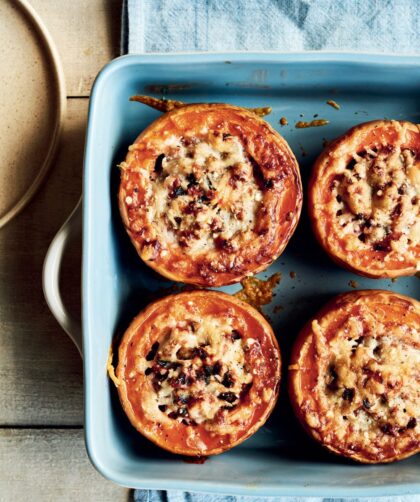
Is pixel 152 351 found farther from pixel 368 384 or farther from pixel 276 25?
pixel 276 25

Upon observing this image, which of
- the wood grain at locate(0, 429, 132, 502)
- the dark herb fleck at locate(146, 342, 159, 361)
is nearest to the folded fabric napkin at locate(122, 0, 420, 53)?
the dark herb fleck at locate(146, 342, 159, 361)

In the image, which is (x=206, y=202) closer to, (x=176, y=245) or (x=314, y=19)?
(x=176, y=245)

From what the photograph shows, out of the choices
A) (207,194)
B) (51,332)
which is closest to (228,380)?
(207,194)

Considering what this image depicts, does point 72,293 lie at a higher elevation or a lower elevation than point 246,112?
lower

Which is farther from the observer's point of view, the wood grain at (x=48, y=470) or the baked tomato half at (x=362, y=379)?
the wood grain at (x=48, y=470)

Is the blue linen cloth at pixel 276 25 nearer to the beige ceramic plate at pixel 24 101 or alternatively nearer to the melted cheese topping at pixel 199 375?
the beige ceramic plate at pixel 24 101

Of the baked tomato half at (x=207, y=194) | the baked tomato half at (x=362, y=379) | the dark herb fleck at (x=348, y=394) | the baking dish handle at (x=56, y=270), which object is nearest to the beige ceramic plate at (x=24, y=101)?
the baking dish handle at (x=56, y=270)

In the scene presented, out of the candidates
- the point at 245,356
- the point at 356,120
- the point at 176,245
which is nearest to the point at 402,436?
the point at 245,356
